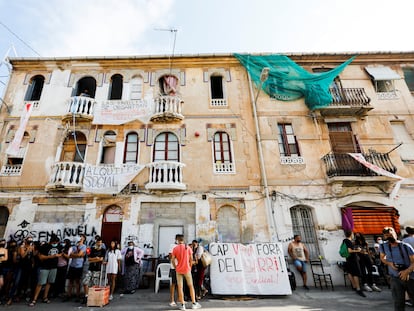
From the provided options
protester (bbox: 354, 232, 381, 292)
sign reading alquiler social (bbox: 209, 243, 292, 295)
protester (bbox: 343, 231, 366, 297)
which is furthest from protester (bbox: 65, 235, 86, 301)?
protester (bbox: 354, 232, 381, 292)

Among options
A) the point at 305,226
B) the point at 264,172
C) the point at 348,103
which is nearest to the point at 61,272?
the point at 264,172

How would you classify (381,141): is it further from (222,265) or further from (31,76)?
(31,76)

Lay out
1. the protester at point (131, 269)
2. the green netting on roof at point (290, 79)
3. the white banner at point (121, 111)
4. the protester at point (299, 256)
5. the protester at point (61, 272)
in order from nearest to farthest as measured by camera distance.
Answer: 1. the protester at point (61, 272)
2. the protester at point (131, 269)
3. the protester at point (299, 256)
4. the white banner at point (121, 111)
5. the green netting on roof at point (290, 79)

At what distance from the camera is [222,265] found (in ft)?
25.0

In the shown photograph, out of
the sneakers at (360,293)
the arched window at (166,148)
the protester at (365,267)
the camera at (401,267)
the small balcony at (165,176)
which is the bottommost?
the sneakers at (360,293)

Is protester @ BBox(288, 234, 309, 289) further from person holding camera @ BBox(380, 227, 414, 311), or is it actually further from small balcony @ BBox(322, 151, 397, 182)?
person holding camera @ BBox(380, 227, 414, 311)

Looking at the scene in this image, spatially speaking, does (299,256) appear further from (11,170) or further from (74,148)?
(11,170)

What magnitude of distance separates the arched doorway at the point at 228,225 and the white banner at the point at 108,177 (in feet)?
14.7

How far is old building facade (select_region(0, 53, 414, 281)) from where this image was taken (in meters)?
10.2

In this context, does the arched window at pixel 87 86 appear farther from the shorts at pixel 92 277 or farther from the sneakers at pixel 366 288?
the sneakers at pixel 366 288

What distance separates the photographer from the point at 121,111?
12062 millimetres

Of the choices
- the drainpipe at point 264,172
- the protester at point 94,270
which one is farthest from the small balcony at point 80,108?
the drainpipe at point 264,172

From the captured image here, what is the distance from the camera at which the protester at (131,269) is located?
315 inches

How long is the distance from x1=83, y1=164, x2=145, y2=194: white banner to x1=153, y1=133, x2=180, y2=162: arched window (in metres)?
1.12
